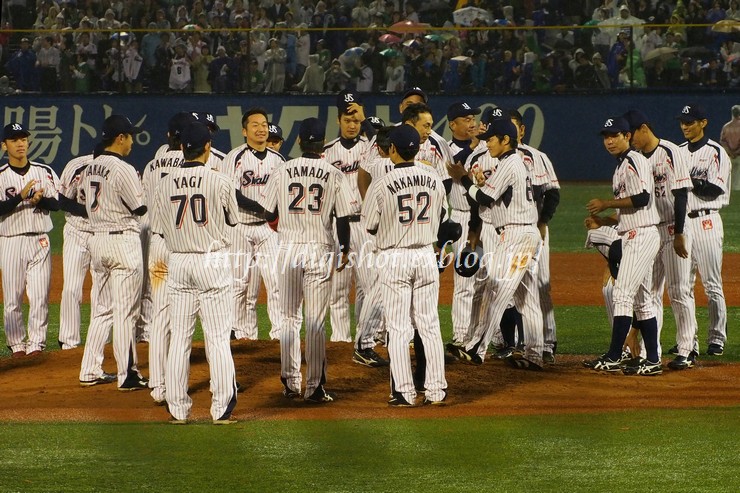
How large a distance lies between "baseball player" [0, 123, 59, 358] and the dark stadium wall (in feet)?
41.0

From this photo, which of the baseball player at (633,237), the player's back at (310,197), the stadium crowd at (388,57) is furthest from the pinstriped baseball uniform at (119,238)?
the stadium crowd at (388,57)

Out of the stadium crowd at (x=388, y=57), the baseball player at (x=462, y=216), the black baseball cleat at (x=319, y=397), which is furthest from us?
the stadium crowd at (x=388, y=57)

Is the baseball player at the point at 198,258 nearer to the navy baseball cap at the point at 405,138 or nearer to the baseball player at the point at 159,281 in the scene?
the baseball player at the point at 159,281

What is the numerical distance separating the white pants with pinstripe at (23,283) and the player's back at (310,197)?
124 inches

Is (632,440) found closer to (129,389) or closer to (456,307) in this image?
(456,307)

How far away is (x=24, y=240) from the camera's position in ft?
32.4

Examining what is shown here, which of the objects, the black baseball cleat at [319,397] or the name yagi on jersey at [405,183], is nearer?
the name yagi on jersey at [405,183]

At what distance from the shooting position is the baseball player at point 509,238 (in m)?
8.59

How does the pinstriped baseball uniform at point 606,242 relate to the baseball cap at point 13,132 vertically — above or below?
below

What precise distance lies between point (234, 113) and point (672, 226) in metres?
14.6

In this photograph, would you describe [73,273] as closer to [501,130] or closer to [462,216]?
[462,216]

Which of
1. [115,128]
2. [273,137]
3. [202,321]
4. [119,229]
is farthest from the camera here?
[273,137]

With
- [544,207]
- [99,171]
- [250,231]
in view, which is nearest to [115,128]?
[99,171]

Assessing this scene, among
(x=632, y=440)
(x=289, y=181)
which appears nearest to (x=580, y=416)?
(x=632, y=440)
